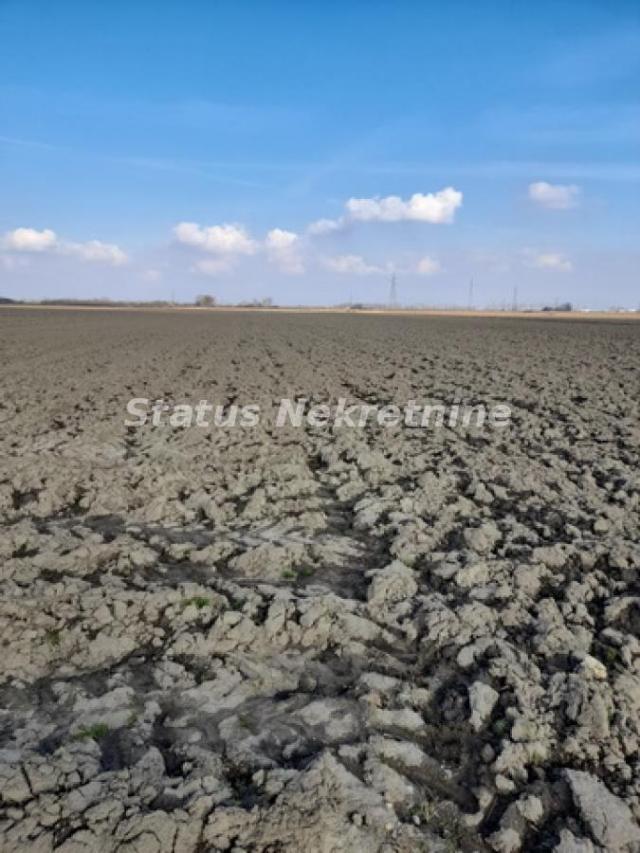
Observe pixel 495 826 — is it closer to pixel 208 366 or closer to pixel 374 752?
pixel 374 752

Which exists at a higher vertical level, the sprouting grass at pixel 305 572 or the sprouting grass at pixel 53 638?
the sprouting grass at pixel 305 572

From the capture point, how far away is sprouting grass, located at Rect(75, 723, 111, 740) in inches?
122

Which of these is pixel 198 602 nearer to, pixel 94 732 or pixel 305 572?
pixel 305 572

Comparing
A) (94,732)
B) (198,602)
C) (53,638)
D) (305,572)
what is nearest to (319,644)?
(198,602)

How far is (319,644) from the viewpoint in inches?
160

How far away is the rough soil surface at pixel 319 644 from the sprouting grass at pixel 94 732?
0.02 meters

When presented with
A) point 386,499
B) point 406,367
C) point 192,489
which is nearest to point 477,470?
point 386,499

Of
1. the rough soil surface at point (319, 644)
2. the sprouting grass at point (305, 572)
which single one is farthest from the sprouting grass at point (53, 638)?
the sprouting grass at point (305, 572)

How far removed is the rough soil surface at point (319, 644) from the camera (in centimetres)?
271

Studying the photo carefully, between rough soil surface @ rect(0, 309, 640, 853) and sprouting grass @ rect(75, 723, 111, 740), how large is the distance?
0.08 ft

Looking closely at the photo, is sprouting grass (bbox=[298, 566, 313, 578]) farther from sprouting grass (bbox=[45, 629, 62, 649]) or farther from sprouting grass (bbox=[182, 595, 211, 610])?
sprouting grass (bbox=[45, 629, 62, 649])

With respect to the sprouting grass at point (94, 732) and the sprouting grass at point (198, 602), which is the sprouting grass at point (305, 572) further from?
the sprouting grass at point (94, 732)

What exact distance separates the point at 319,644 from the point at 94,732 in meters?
1.39

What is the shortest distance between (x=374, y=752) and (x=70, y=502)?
14.5ft
